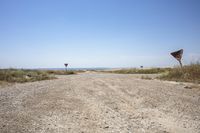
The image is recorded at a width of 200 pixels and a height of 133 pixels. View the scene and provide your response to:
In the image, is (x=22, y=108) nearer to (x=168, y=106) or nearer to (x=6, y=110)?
(x=6, y=110)

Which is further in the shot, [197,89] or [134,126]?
[197,89]

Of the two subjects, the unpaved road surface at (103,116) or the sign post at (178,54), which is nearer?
the unpaved road surface at (103,116)

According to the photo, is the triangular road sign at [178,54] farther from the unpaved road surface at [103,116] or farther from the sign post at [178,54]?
the unpaved road surface at [103,116]

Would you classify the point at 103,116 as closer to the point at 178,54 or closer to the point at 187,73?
the point at 187,73

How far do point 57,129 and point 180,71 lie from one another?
17.0 m

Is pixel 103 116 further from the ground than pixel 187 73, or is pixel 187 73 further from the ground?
pixel 187 73

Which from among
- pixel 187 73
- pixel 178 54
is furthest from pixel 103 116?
pixel 178 54

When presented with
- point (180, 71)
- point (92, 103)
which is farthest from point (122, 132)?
point (180, 71)

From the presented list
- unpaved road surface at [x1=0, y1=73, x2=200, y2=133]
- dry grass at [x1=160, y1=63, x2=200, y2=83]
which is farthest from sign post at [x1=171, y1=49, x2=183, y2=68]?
unpaved road surface at [x1=0, y1=73, x2=200, y2=133]

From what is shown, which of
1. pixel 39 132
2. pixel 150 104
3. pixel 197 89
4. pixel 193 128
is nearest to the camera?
pixel 39 132

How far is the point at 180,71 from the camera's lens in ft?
67.9

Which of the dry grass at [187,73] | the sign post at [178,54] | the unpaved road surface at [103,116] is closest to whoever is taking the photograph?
the unpaved road surface at [103,116]

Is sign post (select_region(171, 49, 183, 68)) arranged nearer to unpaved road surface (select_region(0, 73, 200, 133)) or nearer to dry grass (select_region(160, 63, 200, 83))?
dry grass (select_region(160, 63, 200, 83))

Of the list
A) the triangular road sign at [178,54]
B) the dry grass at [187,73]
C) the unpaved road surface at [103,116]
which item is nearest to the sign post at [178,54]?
the triangular road sign at [178,54]
